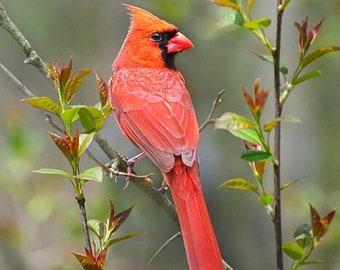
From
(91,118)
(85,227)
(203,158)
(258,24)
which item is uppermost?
(258,24)

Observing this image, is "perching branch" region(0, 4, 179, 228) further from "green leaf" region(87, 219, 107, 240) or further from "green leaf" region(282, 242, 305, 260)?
"green leaf" region(282, 242, 305, 260)

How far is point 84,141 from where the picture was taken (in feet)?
6.99

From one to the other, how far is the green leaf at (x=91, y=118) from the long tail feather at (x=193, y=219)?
1.48ft

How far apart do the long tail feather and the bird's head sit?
0.93 m

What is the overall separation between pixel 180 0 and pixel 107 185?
1.30 metres

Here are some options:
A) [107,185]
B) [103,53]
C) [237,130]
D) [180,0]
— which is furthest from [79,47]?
[237,130]

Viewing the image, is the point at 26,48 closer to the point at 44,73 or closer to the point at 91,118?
the point at 44,73

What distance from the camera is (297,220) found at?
5184 mm

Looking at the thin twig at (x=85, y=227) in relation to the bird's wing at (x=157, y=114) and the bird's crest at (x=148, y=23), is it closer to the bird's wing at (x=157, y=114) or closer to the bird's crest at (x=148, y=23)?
the bird's wing at (x=157, y=114)

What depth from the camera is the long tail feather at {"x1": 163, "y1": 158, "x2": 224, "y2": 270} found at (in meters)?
2.25

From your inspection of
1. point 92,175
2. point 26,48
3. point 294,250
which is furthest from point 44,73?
point 294,250

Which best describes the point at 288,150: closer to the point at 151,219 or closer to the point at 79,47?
the point at 151,219

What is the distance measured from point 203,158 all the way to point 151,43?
7.10 ft

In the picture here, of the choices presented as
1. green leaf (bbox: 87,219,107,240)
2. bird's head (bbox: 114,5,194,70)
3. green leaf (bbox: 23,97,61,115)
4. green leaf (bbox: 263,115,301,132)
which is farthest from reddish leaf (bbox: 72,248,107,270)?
bird's head (bbox: 114,5,194,70)
